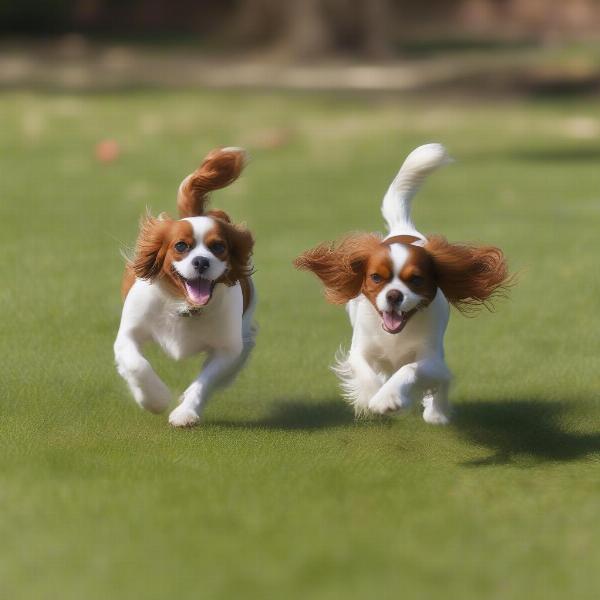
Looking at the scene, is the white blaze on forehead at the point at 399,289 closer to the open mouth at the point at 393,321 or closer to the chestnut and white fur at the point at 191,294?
the open mouth at the point at 393,321

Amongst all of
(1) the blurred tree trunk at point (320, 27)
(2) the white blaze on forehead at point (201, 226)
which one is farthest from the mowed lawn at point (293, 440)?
(1) the blurred tree trunk at point (320, 27)

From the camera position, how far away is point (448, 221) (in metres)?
13.0

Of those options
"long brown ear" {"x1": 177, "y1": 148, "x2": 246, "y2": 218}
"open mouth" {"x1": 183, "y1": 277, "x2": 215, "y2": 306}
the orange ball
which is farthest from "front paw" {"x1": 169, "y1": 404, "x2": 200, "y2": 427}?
the orange ball

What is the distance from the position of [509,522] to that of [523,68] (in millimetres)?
26671

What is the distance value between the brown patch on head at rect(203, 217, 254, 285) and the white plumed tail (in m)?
1.08

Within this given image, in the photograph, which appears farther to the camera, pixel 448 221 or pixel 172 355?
pixel 448 221

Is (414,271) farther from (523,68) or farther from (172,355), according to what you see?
(523,68)

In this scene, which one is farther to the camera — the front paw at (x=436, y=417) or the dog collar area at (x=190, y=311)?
the front paw at (x=436, y=417)

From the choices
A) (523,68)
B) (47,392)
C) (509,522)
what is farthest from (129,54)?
(509,522)

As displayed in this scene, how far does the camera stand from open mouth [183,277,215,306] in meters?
6.25

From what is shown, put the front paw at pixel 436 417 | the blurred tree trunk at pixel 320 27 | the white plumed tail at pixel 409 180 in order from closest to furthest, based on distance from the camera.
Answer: the front paw at pixel 436 417 < the white plumed tail at pixel 409 180 < the blurred tree trunk at pixel 320 27

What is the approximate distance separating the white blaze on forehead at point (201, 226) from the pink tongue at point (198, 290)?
0.20 meters

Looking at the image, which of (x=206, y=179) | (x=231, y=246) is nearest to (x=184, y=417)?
(x=231, y=246)

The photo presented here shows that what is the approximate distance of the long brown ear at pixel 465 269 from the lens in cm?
634
